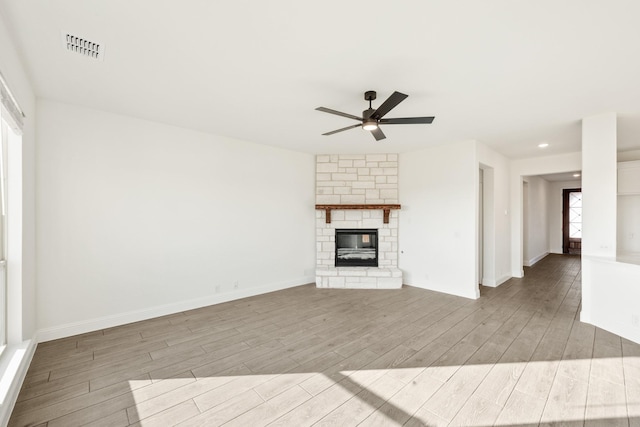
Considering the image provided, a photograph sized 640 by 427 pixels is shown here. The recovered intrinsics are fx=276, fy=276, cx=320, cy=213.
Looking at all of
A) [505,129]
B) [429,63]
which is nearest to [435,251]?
[505,129]

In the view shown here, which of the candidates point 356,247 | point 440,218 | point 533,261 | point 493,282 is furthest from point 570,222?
point 356,247

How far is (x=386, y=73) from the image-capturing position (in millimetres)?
2459

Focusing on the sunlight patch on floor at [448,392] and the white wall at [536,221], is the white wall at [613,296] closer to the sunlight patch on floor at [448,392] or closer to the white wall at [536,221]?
the sunlight patch on floor at [448,392]

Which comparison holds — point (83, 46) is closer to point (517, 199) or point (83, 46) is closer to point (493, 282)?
point (493, 282)

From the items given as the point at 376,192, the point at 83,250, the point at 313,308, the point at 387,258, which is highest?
the point at 376,192

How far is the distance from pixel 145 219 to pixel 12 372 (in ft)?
6.31

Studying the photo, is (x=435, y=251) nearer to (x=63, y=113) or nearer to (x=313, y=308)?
(x=313, y=308)

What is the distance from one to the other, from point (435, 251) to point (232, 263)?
361cm

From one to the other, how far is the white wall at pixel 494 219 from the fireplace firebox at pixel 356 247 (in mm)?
2146

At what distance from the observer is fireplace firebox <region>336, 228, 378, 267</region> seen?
5.67 m

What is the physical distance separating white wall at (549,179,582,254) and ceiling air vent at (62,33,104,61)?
1158 cm

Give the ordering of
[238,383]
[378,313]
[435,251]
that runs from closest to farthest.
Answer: [238,383]
[378,313]
[435,251]

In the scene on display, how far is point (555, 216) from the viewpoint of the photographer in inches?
356

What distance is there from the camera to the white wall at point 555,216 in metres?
9.02
